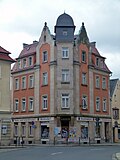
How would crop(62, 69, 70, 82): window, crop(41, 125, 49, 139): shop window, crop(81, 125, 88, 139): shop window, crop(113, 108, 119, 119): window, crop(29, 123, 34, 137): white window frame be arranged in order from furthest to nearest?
crop(113, 108, 119, 119): window → crop(29, 123, 34, 137): white window frame → crop(81, 125, 88, 139): shop window → crop(62, 69, 70, 82): window → crop(41, 125, 49, 139): shop window

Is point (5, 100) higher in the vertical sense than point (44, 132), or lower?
higher

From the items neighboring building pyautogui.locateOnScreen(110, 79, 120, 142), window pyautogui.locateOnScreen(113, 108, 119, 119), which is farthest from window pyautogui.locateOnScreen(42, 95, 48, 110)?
window pyautogui.locateOnScreen(113, 108, 119, 119)

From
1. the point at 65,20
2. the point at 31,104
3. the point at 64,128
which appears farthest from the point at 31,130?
the point at 65,20

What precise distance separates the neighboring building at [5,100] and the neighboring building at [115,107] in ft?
77.5

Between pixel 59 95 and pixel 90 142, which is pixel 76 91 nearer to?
pixel 59 95

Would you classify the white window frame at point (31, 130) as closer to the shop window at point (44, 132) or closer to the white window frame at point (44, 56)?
the shop window at point (44, 132)

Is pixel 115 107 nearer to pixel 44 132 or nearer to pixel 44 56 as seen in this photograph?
pixel 44 132

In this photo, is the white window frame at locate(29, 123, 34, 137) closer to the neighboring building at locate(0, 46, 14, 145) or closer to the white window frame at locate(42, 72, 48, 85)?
the white window frame at locate(42, 72, 48, 85)

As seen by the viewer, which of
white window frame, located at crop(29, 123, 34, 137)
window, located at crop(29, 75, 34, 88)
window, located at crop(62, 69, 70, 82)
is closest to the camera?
window, located at crop(62, 69, 70, 82)

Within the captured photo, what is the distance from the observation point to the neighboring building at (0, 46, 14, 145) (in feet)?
141

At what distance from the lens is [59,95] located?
5166 centimetres

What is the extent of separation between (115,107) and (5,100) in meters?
25.0

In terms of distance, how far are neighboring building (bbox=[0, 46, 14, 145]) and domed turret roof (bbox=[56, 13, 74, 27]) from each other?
12.6m

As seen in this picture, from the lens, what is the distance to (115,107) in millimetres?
62219
